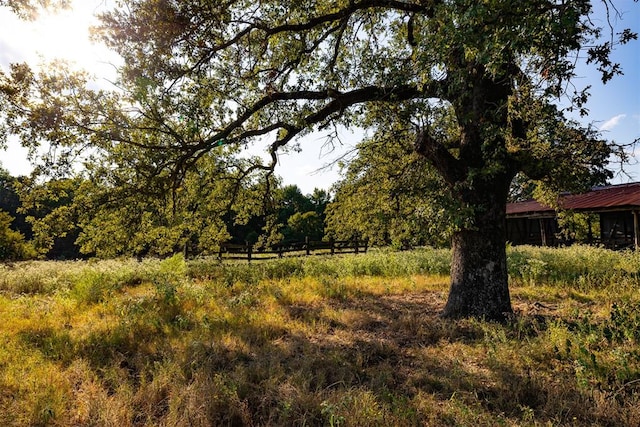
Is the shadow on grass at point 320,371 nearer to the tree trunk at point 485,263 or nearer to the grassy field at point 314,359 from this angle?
the grassy field at point 314,359

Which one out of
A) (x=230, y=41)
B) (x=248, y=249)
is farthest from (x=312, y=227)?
(x=230, y=41)

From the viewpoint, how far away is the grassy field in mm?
3410

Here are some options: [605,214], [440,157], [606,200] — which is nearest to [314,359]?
[440,157]

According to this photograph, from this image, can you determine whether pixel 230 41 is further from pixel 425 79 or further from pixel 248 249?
pixel 248 249

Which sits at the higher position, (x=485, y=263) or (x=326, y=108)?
(x=326, y=108)

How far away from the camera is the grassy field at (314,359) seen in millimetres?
3410

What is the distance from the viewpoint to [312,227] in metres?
38.3

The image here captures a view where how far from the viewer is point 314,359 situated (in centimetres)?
470

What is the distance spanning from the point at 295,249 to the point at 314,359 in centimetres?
2285

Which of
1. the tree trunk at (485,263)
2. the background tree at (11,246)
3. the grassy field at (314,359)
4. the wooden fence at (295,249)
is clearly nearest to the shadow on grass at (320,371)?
the grassy field at (314,359)

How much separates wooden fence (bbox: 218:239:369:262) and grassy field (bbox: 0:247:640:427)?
16348 mm

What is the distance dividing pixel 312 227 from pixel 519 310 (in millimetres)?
31627

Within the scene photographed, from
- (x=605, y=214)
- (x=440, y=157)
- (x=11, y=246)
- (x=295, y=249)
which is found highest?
(x=440, y=157)

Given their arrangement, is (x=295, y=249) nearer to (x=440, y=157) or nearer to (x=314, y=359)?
(x=440, y=157)
